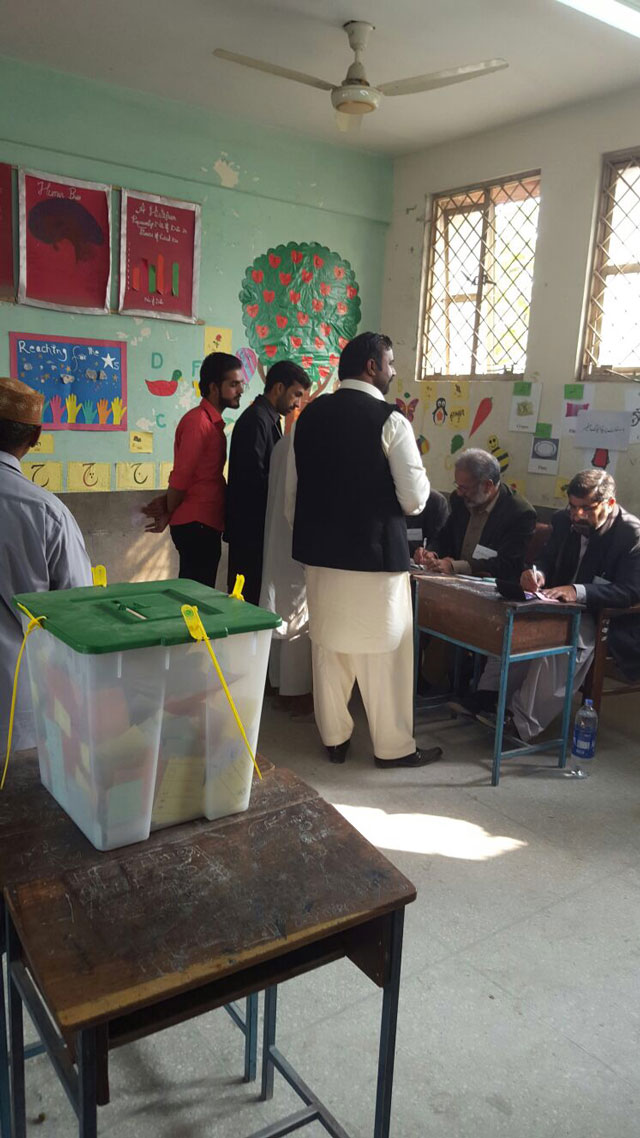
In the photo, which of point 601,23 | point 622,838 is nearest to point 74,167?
point 601,23

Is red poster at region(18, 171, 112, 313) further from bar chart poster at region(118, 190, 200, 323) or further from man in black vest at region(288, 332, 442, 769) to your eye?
man in black vest at region(288, 332, 442, 769)

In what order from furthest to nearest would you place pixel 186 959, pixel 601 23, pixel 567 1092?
pixel 601 23
pixel 567 1092
pixel 186 959

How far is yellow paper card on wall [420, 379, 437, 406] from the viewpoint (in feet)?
16.1

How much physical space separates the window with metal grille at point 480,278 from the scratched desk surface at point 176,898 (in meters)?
3.73

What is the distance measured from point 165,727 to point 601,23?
10.8 ft

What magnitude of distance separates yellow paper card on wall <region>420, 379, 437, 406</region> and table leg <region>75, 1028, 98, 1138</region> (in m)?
4.39

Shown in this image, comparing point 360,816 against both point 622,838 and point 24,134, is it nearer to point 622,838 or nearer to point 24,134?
point 622,838

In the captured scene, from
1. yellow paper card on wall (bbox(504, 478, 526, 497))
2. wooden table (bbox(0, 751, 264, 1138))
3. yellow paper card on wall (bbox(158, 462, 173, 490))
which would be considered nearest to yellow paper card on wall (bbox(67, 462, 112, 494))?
yellow paper card on wall (bbox(158, 462, 173, 490))

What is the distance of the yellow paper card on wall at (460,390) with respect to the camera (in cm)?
466

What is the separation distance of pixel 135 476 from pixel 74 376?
2.06ft

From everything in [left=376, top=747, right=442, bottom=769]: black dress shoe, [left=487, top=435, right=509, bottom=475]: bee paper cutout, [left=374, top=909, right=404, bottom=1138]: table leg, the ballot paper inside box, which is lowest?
[left=376, top=747, right=442, bottom=769]: black dress shoe

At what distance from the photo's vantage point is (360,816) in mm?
Result: 2799

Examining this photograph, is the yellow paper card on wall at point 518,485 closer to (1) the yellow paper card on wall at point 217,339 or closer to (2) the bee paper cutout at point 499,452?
(2) the bee paper cutout at point 499,452

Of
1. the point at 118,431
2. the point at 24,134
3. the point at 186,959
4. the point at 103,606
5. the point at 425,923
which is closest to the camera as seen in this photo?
the point at 186,959
